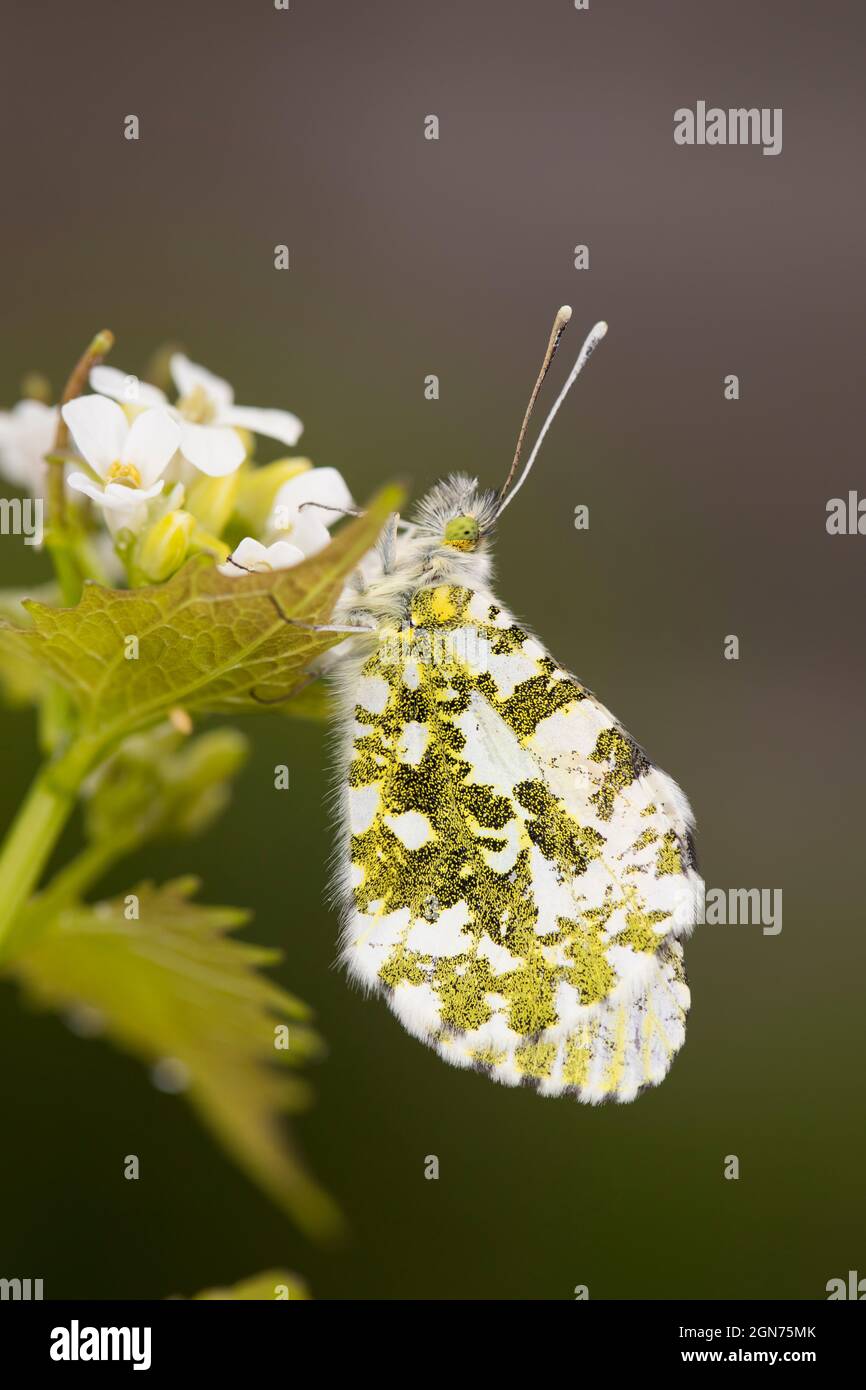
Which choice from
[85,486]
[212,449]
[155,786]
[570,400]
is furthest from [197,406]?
[570,400]

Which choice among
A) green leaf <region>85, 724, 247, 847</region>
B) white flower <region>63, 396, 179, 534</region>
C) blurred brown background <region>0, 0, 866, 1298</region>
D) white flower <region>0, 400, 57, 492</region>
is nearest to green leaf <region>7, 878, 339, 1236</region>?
green leaf <region>85, 724, 247, 847</region>

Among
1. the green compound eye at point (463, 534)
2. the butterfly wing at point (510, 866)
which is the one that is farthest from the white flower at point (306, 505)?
the green compound eye at point (463, 534)

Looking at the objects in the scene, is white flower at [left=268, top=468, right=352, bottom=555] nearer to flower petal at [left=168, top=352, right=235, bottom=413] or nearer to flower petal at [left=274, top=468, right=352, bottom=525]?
flower petal at [left=274, top=468, right=352, bottom=525]

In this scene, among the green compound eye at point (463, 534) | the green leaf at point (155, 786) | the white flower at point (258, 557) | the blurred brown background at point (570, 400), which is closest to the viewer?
the white flower at point (258, 557)

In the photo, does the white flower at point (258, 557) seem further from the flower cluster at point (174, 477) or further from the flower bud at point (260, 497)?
the flower bud at point (260, 497)

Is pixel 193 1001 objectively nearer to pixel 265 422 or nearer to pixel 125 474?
pixel 125 474
